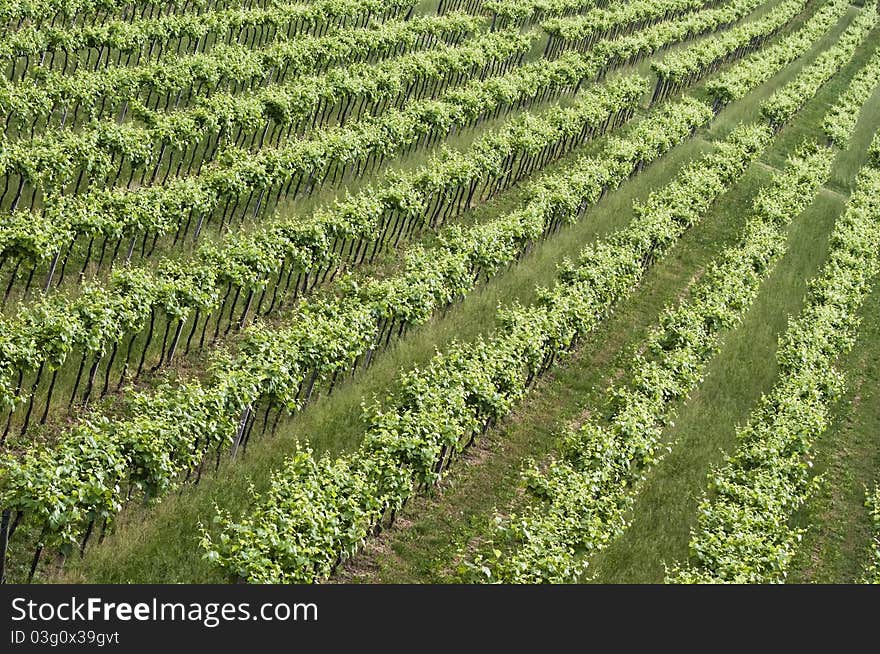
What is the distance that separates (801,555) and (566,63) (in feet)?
111

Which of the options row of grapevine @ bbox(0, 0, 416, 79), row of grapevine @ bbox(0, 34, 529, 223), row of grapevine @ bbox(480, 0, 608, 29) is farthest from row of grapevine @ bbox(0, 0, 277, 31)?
row of grapevine @ bbox(480, 0, 608, 29)

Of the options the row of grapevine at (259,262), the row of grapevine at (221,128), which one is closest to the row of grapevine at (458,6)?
the row of grapevine at (221,128)

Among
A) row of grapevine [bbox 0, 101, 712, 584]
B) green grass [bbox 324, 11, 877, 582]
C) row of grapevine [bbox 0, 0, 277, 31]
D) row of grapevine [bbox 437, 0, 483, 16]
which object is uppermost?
row of grapevine [bbox 437, 0, 483, 16]

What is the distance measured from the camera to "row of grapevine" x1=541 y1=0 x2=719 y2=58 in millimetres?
62156

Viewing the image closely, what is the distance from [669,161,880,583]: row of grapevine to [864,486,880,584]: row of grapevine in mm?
1717

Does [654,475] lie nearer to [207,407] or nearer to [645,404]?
[645,404]

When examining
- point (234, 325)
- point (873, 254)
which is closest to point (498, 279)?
point (234, 325)

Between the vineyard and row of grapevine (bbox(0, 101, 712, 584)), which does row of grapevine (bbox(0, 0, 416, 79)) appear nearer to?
the vineyard

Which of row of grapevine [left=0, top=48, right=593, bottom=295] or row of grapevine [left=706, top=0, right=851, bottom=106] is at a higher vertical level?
row of grapevine [left=706, top=0, right=851, bottom=106]

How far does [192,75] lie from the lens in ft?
138

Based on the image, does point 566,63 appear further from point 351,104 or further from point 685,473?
point 685,473

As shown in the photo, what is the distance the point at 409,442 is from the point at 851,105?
173 ft

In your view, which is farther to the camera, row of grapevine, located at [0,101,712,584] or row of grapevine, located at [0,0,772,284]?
row of grapevine, located at [0,0,772,284]

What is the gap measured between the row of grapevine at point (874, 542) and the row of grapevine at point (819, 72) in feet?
111
